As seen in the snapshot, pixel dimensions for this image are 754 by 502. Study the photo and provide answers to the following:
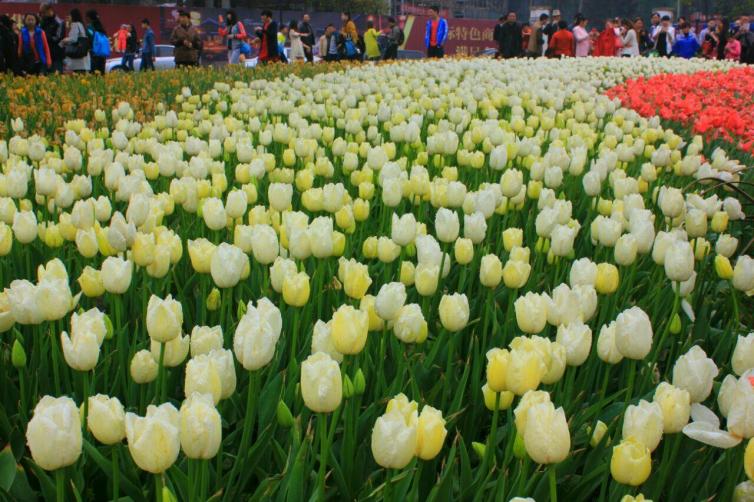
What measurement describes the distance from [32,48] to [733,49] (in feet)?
58.3

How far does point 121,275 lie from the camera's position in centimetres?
199

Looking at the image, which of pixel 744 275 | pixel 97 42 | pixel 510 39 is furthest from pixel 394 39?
pixel 744 275

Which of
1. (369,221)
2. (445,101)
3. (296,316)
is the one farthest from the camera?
(445,101)

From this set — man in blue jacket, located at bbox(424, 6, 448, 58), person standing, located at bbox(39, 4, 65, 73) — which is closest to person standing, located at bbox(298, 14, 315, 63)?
man in blue jacket, located at bbox(424, 6, 448, 58)

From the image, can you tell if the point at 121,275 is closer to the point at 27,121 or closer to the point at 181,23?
the point at 27,121

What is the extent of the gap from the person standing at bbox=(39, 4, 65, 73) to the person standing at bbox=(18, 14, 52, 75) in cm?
20

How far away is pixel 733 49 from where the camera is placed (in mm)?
21891

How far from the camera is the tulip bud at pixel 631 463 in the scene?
1314mm

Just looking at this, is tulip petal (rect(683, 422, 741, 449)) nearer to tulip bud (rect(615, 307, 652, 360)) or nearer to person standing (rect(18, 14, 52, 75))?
tulip bud (rect(615, 307, 652, 360))

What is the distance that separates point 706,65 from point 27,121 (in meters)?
13.9

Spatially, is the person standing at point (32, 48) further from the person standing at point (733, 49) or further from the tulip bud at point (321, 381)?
the person standing at point (733, 49)

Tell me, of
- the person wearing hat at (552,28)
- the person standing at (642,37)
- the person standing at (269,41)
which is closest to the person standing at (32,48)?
the person standing at (269,41)

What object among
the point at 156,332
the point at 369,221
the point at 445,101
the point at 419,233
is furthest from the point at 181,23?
the point at 156,332

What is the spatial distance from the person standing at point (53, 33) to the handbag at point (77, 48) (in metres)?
0.30
